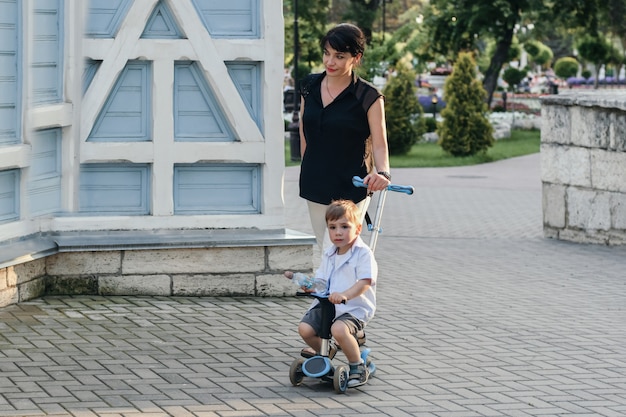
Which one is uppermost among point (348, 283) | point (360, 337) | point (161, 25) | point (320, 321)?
point (161, 25)

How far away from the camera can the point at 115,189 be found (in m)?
9.37

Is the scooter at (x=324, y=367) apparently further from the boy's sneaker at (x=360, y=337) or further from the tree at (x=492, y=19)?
the tree at (x=492, y=19)

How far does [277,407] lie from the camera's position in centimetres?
636

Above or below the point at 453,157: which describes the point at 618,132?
above

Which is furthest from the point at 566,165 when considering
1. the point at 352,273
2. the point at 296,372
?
the point at 296,372

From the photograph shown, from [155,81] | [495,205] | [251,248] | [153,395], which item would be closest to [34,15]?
[155,81]

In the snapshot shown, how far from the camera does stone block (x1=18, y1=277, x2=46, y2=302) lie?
894 centimetres

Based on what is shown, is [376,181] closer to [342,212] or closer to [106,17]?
[342,212]

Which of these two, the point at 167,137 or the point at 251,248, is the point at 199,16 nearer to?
the point at 167,137

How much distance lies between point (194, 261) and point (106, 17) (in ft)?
5.74

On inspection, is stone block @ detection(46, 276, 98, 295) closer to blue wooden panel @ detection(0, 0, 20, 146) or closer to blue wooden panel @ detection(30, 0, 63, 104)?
blue wooden panel @ detection(0, 0, 20, 146)

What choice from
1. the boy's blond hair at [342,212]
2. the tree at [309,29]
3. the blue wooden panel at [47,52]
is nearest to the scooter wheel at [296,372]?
the boy's blond hair at [342,212]

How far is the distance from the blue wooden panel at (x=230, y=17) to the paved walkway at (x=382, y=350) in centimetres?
183

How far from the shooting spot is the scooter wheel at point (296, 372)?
677 cm
